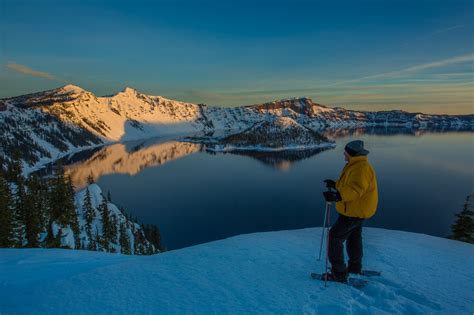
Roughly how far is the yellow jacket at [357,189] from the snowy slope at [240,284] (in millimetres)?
1486

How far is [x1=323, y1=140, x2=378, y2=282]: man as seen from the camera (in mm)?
5648

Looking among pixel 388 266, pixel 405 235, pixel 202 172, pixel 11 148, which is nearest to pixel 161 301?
pixel 388 266

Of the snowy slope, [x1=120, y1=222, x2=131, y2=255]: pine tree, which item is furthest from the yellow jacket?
[x1=120, y1=222, x2=131, y2=255]: pine tree

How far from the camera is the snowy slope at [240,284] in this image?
16.1 feet

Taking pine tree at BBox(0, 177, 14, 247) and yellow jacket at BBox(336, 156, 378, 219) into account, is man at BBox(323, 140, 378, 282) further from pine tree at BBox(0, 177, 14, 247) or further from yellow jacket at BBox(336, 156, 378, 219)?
pine tree at BBox(0, 177, 14, 247)

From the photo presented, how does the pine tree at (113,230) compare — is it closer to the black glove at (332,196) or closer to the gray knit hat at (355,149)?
the black glove at (332,196)

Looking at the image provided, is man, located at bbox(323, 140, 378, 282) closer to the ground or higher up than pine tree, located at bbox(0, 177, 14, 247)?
higher up

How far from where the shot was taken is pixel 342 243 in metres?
6.04

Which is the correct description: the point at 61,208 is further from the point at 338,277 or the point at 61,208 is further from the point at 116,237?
the point at 338,277

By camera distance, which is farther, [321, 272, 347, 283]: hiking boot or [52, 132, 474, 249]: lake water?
[52, 132, 474, 249]: lake water

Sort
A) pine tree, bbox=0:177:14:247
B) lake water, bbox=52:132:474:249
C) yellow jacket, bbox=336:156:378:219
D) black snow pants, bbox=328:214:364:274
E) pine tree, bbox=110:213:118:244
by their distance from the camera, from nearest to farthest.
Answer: yellow jacket, bbox=336:156:378:219
black snow pants, bbox=328:214:364:274
pine tree, bbox=0:177:14:247
pine tree, bbox=110:213:118:244
lake water, bbox=52:132:474:249

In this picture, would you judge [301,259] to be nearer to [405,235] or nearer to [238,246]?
[238,246]

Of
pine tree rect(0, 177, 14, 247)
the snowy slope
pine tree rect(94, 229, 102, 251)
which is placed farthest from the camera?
pine tree rect(94, 229, 102, 251)

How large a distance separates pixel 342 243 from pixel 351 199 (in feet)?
3.49
